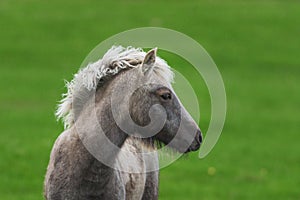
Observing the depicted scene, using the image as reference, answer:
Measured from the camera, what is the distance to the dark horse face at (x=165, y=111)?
8289 millimetres

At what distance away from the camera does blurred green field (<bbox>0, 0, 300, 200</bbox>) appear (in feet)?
62.2

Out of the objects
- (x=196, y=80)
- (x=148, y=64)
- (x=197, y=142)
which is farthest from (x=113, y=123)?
(x=196, y=80)

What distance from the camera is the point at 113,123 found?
846 centimetres

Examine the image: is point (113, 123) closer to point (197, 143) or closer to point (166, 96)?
point (166, 96)

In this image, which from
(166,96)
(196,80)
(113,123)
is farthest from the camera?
(196,80)

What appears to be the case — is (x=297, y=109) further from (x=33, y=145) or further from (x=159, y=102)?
(x=159, y=102)

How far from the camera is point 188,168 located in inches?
786

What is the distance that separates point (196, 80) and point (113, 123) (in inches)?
848

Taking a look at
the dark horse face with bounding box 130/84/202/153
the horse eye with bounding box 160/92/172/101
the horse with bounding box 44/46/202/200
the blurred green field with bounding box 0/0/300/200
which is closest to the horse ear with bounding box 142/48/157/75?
the horse with bounding box 44/46/202/200

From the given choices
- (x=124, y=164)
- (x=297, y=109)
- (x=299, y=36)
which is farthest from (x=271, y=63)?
(x=124, y=164)

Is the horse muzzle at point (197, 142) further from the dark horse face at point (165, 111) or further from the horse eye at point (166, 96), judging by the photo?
the horse eye at point (166, 96)

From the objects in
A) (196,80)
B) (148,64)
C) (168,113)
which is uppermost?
(196,80)

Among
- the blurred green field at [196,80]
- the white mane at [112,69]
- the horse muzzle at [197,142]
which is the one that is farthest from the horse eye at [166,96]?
the blurred green field at [196,80]

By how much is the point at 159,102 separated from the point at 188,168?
1176cm
